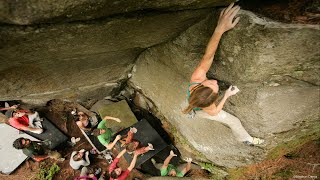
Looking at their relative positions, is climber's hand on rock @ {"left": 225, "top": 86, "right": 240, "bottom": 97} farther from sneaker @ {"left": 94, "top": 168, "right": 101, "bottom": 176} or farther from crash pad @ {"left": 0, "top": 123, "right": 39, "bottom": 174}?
crash pad @ {"left": 0, "top": 123, "right": 39, "bottom": 174}

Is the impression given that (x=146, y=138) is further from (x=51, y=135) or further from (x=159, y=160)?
(x=51, y=135)

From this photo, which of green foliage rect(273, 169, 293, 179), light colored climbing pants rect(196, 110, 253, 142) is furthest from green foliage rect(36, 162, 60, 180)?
green foliage rect(273, 169, 293, 179)

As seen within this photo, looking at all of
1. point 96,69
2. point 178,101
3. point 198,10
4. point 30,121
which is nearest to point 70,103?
point 30,121

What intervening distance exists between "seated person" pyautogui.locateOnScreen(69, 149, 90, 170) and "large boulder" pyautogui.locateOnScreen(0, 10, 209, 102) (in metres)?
1.52

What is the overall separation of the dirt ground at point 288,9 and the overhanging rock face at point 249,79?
0.10 meters

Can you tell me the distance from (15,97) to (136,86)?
283 centimetres

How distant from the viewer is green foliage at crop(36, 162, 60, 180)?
7.02 meters

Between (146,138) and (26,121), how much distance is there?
10.6 ft

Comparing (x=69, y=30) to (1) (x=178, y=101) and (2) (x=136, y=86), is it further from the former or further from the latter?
(2) (x=136, y=86)

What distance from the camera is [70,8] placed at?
2.74 m

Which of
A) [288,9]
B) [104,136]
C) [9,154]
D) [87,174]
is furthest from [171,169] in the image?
[288,9]

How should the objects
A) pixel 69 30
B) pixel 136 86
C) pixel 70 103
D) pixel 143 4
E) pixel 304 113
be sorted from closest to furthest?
1. pixel 143 4
2. pixel 69 30
3. pixel 304 113
4. pixel 136 86
5. pixel 70 103

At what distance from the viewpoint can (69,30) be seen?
336 cm

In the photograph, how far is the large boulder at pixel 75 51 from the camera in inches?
133
